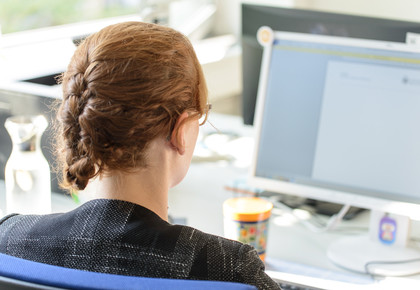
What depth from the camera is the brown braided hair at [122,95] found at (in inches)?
32.4

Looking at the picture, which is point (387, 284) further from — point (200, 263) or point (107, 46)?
point (107, 46)

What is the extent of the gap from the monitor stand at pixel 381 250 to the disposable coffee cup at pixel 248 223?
0.63 feet

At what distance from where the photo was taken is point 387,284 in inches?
49.2

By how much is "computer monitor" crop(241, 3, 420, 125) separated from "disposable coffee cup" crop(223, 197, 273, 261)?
1.99 ft

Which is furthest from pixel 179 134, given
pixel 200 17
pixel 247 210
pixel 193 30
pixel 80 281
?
pixel 200 17

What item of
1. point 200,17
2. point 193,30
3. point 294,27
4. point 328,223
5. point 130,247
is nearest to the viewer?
point 130,247

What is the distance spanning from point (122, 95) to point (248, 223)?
561 mm

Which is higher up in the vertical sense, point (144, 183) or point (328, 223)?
point (144, 183)

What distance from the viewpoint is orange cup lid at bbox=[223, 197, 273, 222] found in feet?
4.17

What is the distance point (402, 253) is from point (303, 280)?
0.95 ft

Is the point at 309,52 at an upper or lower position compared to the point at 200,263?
upper

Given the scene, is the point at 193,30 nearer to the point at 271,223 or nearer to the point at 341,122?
the point at 271,223

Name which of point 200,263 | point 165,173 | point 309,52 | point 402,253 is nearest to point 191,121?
point 165,173

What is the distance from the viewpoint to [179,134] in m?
0.90
